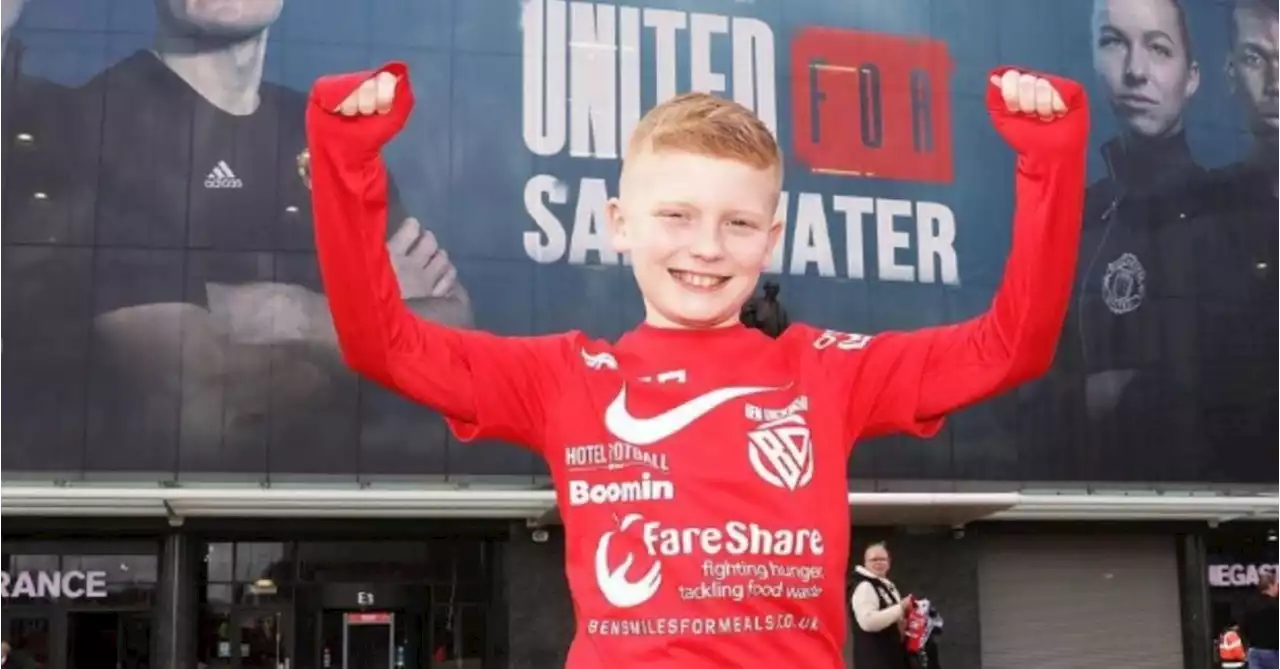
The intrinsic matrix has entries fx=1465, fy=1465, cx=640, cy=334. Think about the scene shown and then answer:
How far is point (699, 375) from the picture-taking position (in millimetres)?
2908

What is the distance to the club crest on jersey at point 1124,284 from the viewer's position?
74.5 ft

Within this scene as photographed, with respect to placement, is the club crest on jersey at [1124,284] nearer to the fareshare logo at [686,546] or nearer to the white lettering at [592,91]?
the white lettering at [592,91]

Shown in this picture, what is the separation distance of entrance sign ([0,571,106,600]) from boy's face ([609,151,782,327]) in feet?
62.4

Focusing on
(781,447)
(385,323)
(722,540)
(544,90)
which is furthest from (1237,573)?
(385,323)

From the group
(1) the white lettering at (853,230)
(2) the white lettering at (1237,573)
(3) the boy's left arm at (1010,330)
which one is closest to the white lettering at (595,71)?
(1) the white lettering at (853,230)

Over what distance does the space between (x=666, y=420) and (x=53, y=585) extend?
758 inches

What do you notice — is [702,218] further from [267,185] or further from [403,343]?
[267,185]

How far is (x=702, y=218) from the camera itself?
2873 millimetres

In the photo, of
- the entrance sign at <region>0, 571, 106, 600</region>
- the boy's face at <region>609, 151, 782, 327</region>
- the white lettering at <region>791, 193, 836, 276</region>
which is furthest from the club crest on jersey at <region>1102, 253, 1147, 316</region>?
the boy's face at <region>609, 151, 782, 327</region>

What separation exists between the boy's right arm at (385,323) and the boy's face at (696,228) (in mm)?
281

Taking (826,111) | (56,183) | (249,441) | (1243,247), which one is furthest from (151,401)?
(1243,247)

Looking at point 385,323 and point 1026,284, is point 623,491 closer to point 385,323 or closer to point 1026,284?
point 385,323

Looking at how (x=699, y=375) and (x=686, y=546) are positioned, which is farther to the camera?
(x=699, y=375)

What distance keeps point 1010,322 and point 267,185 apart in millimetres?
18527
